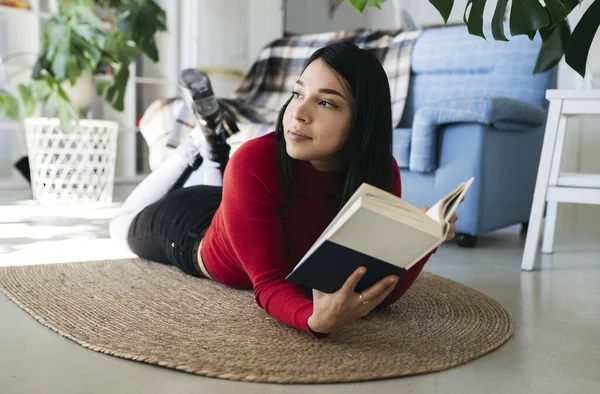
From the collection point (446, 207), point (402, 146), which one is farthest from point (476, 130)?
point (446, 207)

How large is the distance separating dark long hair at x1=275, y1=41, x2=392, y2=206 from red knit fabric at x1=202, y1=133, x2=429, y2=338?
0.03m

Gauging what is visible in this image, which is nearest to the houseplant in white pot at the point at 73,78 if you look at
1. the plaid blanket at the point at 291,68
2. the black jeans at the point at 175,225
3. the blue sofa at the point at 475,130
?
the plaid blanket at the point at 291,68

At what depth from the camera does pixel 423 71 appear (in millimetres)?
2777

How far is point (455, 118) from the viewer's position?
2100 millimetres

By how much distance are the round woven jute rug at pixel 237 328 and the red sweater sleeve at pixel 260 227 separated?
0.25ft

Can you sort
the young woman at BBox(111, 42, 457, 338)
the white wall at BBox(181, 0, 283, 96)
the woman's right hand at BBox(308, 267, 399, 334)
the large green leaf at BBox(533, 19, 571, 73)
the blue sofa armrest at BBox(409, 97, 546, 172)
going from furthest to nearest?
the white wall at BBox(181, 0, 283, 96)
the blue sofa armrest at BBox(409, 97, 546, 172)
the large green leaf at BBox(533, 19, 571, 73)
the young woman at BBox(111, 42, 457, 338)
the woman's right hand at BBox(308, 267, 399, 334)

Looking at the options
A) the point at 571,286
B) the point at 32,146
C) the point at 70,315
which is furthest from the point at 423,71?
the point at 70,315

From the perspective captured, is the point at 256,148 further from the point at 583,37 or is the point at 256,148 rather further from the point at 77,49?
the point at 77,49

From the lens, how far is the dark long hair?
102 cm

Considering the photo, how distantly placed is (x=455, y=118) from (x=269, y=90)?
122 cm

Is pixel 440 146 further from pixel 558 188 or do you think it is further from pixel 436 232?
pixel 436 232

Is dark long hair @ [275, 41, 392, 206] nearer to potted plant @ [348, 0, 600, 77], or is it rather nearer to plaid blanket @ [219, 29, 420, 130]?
potted plant @ [348, 0, 600, 77]

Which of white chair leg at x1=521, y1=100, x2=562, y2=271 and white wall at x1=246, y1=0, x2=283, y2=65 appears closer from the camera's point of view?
white chair leg at x1=521, y1=100, x2=562, y2=271

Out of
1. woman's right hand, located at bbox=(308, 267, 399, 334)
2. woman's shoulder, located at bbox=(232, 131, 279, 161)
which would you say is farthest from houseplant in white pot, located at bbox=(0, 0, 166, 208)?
woman's right hand, located at bbox=(308, 267, 399, 334)
